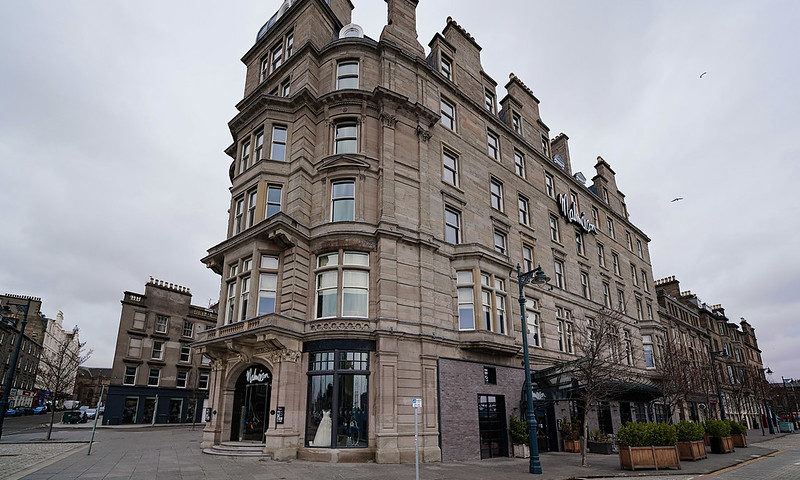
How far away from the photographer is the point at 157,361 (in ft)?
152

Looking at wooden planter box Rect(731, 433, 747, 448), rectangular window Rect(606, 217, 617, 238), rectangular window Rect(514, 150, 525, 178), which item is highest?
rectangular window Rect(514, 150, 525, 178)

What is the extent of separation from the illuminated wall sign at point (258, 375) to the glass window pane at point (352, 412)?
402 cm

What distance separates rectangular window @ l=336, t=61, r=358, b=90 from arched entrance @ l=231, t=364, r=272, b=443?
14.6 m

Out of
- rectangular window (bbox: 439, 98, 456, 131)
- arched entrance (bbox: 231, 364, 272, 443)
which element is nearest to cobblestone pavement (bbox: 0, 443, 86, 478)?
arched entrance (bbox: 231, 364, 272, 443)

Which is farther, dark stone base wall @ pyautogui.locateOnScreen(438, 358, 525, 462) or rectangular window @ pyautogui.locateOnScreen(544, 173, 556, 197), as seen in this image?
rectangular window @ pyautogui.locateOnScreen(544, 173, 556, 197)

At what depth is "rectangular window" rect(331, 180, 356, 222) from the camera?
68.3 ft

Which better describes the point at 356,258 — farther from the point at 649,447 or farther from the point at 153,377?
the point at 153,377

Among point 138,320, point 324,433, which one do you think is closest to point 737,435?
point 324,433

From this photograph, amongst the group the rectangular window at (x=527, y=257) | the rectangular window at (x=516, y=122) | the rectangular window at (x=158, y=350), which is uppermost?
the rectangular window at (x=516, y=122)

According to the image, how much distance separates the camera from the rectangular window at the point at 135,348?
45.0 meters

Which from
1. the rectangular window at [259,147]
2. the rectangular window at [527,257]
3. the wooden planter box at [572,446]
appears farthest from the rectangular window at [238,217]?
the wooden planter box at [572,446]

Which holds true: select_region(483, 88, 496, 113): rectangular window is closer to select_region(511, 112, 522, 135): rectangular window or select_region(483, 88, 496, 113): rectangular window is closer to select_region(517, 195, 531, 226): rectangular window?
select_region(511, 112, 522, 135): rectangular window

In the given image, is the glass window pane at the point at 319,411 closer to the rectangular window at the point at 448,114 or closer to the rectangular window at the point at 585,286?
the rectangular window at the point at 448,114

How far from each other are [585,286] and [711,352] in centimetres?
1663
